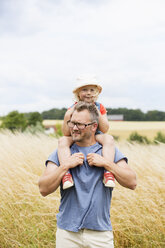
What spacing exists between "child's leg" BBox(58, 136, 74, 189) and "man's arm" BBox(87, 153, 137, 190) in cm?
19

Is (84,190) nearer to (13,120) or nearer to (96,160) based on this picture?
(96,160)

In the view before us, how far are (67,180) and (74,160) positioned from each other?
159 millimetres

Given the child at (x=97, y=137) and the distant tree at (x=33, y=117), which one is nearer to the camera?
the child at (x=97, y=137)

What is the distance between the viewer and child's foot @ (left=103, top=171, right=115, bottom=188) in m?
2.31

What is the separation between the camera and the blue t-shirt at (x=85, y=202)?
2.32 m

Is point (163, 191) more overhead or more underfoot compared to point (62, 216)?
more underfoot

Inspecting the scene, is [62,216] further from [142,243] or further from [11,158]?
[11,158]

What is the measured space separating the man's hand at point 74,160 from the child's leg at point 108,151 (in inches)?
9.0

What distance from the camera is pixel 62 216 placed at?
240 cm

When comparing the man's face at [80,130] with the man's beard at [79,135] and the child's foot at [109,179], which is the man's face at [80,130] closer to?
the man's beard at [79,135]

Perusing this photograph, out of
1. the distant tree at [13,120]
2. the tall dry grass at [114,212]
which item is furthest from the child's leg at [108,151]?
the distant tree at [13,120]

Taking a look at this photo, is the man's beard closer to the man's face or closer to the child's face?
the man's face

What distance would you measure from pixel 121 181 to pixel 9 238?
2.50m

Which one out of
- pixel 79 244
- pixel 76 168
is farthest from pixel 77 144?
pixel 79 244
